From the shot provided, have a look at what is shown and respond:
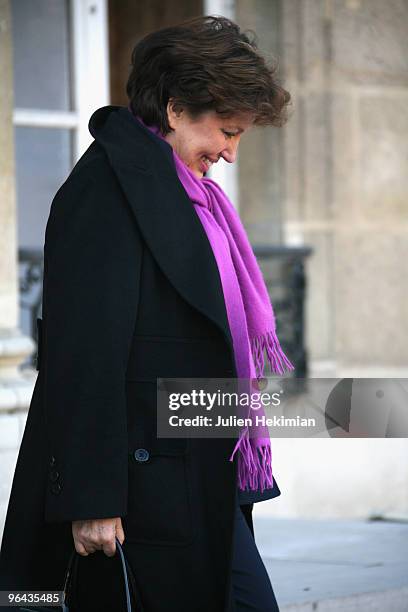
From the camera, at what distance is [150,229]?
266cm

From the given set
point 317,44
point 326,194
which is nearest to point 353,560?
point 326,194

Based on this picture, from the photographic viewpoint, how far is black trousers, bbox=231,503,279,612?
2.70 m

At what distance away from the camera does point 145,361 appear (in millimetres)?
2678

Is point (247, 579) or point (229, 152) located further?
point (229, 152)

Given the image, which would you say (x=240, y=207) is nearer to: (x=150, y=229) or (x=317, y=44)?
(x=317, y=44)

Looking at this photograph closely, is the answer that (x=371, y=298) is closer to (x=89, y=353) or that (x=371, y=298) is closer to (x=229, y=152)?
(x=229, y=152)

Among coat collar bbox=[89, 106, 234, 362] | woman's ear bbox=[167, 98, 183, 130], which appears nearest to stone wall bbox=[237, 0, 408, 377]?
woman's ear bbox=[167, 98, 183, 130]

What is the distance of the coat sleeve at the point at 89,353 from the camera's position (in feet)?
8.45

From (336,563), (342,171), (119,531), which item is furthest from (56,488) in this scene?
(342,171)

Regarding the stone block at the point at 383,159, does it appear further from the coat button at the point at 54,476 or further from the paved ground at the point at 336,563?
the coat button at the point at 54,476

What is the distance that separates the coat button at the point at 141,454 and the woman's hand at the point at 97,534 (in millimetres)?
128

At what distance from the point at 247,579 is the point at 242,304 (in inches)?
23.1

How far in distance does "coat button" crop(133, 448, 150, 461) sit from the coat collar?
280 mm

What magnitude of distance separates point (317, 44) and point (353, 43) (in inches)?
8.7
